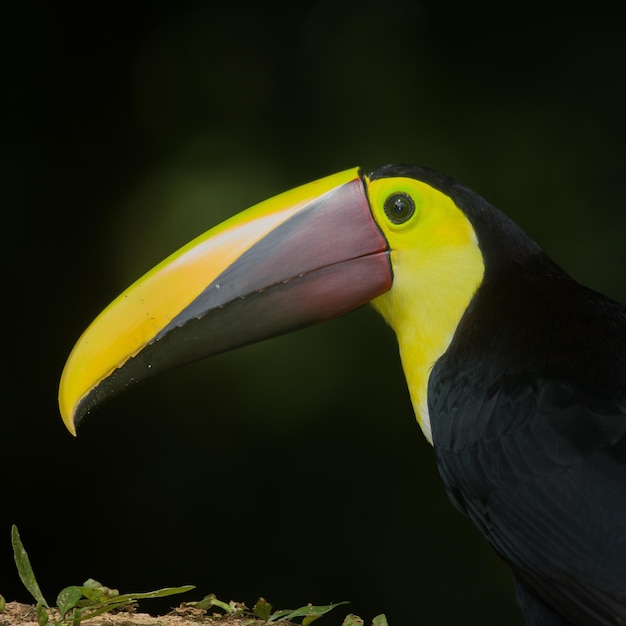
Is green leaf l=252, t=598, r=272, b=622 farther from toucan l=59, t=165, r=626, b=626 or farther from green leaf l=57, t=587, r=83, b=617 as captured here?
toucan l=59, t=165, r=626, b=626

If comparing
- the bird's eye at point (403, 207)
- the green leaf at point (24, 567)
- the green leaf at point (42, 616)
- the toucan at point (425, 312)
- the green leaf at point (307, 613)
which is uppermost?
the bird's eye at point (403, 207)

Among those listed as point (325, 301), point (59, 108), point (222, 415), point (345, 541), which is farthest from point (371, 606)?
point (59, 108)

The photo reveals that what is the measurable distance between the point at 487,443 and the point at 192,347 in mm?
768

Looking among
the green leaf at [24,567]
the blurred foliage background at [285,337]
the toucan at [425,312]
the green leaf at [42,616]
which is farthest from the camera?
the blurred foliage background at [285,337]

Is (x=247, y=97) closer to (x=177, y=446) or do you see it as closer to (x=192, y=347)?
(x=177, y=446)

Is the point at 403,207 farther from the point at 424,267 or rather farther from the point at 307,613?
the point at 307,613

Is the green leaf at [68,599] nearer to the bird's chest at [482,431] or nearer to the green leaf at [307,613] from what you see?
the green leaf at [307,613]

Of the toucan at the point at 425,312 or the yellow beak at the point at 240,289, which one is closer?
the toucan at the point at 425,312

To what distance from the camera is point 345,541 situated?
452 cm

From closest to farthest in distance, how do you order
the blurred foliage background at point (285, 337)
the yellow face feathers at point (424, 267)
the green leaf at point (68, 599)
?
the green leaf at point (68, 599)
the yellow face feathers at point (424, 267)
the blurred foliage background at point (285, 337)

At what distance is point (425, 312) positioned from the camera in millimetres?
2664

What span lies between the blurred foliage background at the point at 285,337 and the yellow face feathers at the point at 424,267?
1.81 m

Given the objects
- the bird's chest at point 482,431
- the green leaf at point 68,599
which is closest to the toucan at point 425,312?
the bird's chest at point 482,431

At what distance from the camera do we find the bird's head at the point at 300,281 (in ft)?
8.69
